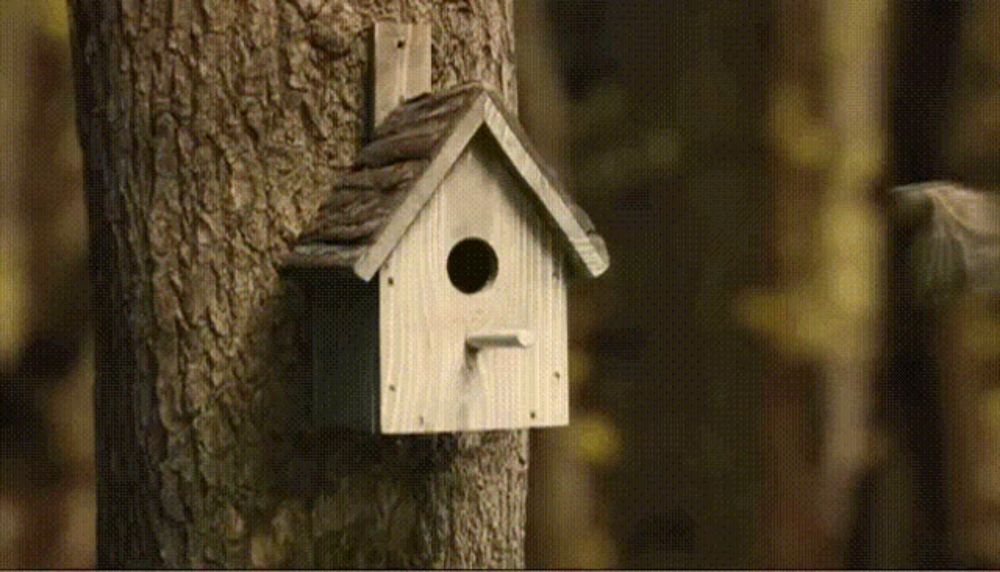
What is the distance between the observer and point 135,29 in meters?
2.89

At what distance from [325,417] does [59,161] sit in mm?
2950

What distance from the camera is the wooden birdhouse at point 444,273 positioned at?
268 centimetres

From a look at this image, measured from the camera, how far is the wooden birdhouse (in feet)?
8.80

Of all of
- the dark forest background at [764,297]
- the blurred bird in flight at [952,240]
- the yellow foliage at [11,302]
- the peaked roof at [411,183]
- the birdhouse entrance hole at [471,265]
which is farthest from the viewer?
the yellow foliage at [11,302]

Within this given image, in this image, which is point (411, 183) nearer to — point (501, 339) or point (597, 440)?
point (501, 339)

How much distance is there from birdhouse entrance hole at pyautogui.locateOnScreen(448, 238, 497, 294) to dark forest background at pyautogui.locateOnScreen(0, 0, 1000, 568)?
2192 millimetres

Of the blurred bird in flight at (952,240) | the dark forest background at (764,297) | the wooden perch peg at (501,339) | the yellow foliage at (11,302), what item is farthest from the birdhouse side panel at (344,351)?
the yellow foliage at (11,302)

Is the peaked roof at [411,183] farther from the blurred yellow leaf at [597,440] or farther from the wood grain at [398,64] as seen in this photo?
the blurred yellow leaf at [597,440]

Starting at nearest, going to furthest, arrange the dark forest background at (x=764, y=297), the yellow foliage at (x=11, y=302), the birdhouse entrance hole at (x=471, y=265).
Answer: the birdhouse entrance hole at (x=471, y=265), the dark forest background at (x=764, y=297), the yellow foliage at (x=11, y=302)

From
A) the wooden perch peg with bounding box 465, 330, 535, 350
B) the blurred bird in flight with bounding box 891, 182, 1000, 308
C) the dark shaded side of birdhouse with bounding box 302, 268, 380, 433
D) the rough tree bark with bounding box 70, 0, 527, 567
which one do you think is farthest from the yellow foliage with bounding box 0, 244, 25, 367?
the blurred bird in flight with bounding box 891, 182, 1000, 308

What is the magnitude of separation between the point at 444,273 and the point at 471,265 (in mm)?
139

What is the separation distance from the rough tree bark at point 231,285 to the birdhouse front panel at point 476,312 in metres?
0.22

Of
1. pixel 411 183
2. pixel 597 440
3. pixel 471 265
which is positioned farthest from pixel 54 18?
pixel 411 183

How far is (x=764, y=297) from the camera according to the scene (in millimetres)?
4992
